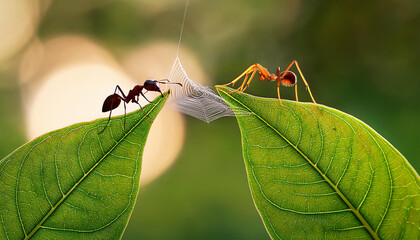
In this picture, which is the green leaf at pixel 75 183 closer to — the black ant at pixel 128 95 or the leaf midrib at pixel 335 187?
the leaf midrib at pixel 335 187

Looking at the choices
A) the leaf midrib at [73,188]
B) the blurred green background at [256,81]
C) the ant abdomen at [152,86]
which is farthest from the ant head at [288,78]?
the blurred green background at [256,81]

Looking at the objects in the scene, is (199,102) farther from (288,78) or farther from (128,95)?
(288,78)

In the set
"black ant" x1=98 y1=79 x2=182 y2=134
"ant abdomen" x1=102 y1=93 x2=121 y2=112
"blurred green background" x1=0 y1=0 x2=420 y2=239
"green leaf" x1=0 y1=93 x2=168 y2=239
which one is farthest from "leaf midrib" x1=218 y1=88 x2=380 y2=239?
"blurred green background" x1=0 y1=0 x2=420 y2=239

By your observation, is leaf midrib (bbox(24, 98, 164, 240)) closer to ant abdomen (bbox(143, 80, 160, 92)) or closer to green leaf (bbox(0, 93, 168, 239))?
green leaf (bbox(0, 93, 168, 239))

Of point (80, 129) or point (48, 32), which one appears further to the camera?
point (48, 32)

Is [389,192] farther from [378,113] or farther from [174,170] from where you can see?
[174,170]

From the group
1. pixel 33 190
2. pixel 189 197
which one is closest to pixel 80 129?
pixel 33 190
